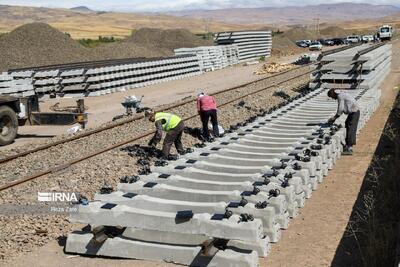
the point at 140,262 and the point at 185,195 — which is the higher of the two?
the point at 185,195

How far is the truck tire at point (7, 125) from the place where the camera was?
13578mm

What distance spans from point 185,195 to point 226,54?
39.6 m

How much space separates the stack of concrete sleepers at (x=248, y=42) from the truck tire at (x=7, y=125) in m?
38.5

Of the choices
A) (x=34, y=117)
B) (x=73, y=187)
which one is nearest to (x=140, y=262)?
(x=73, y=187)

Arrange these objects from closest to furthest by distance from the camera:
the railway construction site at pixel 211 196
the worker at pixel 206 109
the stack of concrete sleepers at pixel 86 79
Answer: the railway construction site at pixel 211 196 < the worker at pixel 206 109 < the stack of concrete sleepers at pixel 86 79

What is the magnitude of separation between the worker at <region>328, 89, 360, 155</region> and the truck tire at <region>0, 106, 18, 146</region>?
864 centimetres

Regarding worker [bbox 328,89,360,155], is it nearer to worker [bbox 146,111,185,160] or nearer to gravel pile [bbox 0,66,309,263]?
worker [bbox 146,111,185,160]

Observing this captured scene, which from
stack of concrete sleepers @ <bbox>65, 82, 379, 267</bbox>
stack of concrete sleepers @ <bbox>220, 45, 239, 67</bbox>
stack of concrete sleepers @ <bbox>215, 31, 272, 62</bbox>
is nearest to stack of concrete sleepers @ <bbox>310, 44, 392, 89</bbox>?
stack of concrete sleepers @ <bbox>65, 82, 379, 267</bbox>

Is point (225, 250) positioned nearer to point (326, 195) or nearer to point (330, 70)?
point (326, 195)

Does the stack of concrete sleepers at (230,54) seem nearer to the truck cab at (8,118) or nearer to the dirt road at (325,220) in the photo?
the truck cab at (8,118)

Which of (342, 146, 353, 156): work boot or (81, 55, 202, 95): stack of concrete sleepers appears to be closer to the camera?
(342, 146, 353, 156): work boot

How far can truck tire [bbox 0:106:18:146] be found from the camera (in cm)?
1358

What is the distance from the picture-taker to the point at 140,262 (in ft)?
20.2

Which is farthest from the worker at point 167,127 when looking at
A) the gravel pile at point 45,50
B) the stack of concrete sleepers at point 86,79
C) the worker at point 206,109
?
the gravel pile at point 45,50
